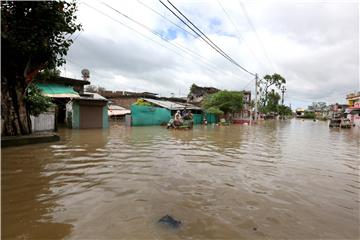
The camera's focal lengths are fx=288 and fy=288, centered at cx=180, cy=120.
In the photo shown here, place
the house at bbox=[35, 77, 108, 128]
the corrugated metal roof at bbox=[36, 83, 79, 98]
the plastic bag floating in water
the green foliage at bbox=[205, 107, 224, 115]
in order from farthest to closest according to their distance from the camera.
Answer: the green foliage at bbox=[205, 107, 224, 115] < the house at bbox=[35, 77, 108, 128] < the corrugated metal roof at bbox=[36, 83, 79, 98] < the plastic bag floating in water

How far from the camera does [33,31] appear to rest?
10297mm

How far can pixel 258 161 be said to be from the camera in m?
9.61

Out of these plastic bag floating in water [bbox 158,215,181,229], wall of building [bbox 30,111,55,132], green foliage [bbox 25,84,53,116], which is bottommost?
plastic bag floating in water [bbox 158,215,181,229]

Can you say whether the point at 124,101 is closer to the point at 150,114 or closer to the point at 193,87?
the point at 150,114

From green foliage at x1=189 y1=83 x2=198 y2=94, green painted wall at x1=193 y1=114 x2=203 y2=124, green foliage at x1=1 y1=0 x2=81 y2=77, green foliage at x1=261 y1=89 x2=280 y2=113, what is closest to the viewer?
green foliage at x1=1 y1=0 x2=81 y2=77

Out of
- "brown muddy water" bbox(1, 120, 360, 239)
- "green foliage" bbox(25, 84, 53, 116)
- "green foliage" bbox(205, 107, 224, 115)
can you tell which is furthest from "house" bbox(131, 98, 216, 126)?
"brown muddy water" bbox(1, 120, 360, 239)

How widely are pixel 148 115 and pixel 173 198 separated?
→ 2489cm

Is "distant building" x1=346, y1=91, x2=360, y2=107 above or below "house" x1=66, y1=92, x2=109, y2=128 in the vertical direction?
above

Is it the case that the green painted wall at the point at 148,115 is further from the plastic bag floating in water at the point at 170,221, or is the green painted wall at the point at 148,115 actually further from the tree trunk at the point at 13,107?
the plastic bag floating in water at the point at 170,221

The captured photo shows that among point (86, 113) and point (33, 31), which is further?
point (86, 113)

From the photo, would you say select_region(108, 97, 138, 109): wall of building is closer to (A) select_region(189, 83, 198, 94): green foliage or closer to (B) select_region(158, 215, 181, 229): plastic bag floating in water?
(A) select_region(189, 83, 198, 94): green foliage

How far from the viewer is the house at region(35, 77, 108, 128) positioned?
21.5 metres

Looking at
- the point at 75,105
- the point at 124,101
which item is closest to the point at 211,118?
the point at 124,101

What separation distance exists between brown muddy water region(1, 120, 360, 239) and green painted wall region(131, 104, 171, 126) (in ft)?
Result: 63.1
